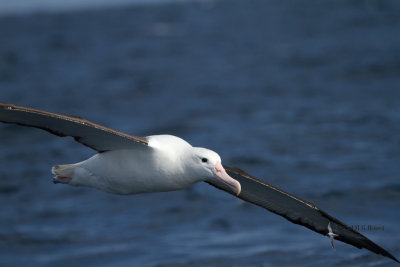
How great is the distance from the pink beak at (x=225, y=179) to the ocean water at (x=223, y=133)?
297 centimetres

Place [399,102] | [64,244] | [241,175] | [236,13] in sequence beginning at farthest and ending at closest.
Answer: [236,13]
[399,102]
[64,244]
[241,175]

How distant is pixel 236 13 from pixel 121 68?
22.2 meters

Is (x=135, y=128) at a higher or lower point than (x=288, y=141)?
higher

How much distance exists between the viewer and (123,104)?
22812 millimetres

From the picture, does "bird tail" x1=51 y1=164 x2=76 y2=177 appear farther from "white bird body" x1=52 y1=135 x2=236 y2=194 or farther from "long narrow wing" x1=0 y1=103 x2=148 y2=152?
"long narrow wing" x1=0 y1=103 x2=148 y2=152

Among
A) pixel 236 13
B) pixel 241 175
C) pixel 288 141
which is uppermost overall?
pixel 236 13

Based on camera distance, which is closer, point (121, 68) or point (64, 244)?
point (64, 244)

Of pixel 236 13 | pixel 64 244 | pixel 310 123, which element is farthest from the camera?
pixel 236 13

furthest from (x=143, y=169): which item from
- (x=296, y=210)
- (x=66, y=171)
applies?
(x=296, y=210)

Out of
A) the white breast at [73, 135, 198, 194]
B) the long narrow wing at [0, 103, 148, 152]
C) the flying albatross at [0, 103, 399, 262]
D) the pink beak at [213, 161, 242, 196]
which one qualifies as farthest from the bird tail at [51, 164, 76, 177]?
the pink beak at [213, 161, 242, 196]

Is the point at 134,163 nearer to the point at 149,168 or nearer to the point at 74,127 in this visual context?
the point at 149,168

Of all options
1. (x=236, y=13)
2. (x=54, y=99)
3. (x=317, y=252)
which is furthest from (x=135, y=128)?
(x=236, y=13)

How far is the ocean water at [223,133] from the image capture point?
10.6 metres

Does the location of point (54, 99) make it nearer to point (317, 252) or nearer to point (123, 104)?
point (123, 104)
